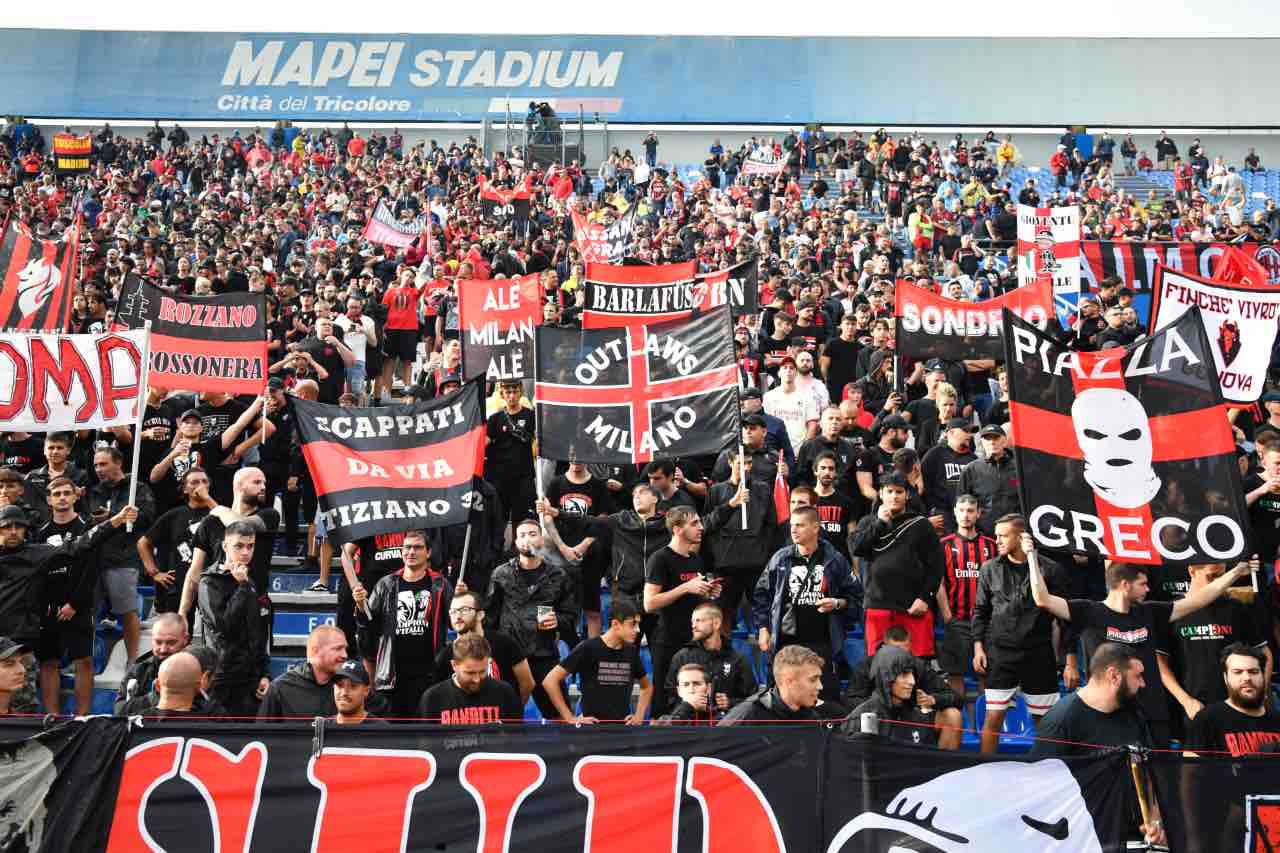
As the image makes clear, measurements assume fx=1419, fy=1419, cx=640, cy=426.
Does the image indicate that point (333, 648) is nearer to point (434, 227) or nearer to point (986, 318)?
point (986, 318)

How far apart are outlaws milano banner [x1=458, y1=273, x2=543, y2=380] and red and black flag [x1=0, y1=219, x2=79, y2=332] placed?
3849mm

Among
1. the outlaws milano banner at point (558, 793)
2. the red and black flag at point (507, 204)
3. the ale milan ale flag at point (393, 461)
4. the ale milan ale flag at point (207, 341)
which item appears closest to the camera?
the outlaws milano banner at point (558, 793)

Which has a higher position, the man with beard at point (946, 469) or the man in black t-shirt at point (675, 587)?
the man with beard at point (946, 469)

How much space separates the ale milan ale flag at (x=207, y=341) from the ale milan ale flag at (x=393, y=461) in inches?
126

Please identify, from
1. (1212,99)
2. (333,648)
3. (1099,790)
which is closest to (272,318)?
(333,648)

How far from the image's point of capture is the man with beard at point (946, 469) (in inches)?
456

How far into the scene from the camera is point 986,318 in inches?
576

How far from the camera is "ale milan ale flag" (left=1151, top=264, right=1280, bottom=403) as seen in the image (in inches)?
463

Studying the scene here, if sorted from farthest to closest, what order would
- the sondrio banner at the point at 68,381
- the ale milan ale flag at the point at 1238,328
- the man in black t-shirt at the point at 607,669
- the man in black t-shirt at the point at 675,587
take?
the ale milan ale flag at the point at 1238,328 → the sondrio banner at the point at 68,381 → the man in black t-shirt at the point at 675,587 → the man in black t-shirt at the point at 607,669

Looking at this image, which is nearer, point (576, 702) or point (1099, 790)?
point (1099, 790)

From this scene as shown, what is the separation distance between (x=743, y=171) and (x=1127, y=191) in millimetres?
12363

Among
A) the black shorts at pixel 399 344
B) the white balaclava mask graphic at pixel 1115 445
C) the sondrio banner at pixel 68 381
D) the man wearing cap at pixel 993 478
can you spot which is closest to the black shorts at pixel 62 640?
the sondrio banner at pixel 68 381

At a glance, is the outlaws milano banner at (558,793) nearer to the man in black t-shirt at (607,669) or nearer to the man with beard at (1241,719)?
the man with beard at (1241,719)

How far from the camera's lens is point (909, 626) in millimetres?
9867
